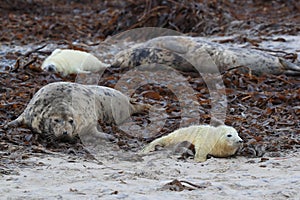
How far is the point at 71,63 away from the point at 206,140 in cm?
306

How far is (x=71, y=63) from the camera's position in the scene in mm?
7164

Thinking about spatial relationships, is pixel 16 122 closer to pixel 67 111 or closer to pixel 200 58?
pixel 67 111

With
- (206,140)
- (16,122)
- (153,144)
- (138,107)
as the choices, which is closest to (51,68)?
(138,107)

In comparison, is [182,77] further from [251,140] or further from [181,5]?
[181,5]

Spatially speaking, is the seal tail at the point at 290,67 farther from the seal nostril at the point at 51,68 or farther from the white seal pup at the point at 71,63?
the seal nostril at the point at 51,68

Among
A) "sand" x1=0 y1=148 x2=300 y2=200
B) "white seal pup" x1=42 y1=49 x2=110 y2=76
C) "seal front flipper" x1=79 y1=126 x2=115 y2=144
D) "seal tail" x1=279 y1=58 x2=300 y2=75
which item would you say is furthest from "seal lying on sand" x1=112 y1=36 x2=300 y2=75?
"sand" x1=0 y1=148 x2=300 y2=200

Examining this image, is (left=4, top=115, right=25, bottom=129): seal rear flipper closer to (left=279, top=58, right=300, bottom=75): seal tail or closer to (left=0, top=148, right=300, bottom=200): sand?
(left=0, top=148, right=300, bottom=200): sand

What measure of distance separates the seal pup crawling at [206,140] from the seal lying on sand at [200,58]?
8.97 ft

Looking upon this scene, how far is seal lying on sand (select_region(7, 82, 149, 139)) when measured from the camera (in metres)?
4.67

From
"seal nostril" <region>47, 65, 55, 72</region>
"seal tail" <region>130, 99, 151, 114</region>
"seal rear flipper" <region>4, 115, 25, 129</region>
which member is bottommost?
"seal rear flipper" <region>4, 115, 25, 129</region>

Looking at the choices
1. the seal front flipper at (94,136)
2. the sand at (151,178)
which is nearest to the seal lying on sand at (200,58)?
the seal front flipper at (94,136)

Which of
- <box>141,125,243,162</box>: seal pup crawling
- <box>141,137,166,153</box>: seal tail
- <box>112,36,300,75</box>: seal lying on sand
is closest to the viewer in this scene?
<box>141,125,243,162</box>: seal pup crawling

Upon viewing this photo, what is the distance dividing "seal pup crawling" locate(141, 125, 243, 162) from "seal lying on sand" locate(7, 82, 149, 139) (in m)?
0.52

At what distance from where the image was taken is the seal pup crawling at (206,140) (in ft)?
14.4
